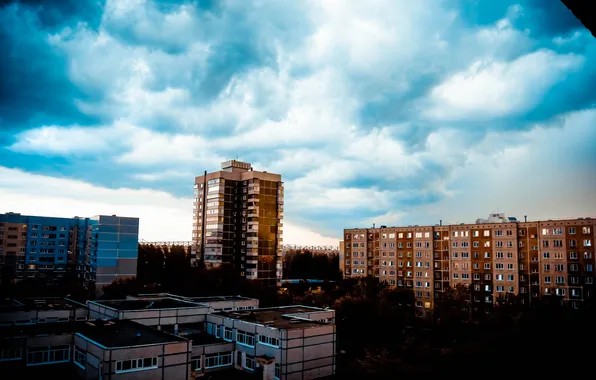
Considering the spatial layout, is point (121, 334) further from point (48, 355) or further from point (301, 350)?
point (301, 350)

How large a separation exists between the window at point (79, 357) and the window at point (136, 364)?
4.69 m

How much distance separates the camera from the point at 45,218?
85875 mm

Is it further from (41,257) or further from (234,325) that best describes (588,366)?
(41,257)

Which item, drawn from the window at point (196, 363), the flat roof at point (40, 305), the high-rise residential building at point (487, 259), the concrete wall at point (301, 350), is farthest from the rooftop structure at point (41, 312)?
the high-rise residential building at point (487, 259)

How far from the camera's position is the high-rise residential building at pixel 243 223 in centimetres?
7750

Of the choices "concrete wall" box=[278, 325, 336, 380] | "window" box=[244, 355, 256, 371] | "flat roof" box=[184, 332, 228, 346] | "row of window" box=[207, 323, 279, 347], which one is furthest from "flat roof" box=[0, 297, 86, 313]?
"concrete wall" box=[278, 325, 336, 380]

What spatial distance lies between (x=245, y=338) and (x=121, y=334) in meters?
8.72

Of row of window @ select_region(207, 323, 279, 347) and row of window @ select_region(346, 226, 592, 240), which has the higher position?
row of window @ select_region(346, 226, 592, 240)

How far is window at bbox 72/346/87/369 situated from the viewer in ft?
89.2

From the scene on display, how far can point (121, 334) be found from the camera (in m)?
27.9

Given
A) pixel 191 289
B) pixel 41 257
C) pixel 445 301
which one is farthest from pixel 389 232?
pixel 41 257

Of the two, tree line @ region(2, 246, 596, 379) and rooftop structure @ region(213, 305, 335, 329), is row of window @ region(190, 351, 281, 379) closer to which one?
rooftop structure @ region(213, 305, 335, 329)

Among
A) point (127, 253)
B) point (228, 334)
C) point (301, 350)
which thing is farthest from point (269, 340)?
point (127, 253)

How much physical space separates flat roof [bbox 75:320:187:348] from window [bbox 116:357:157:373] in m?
0.93
